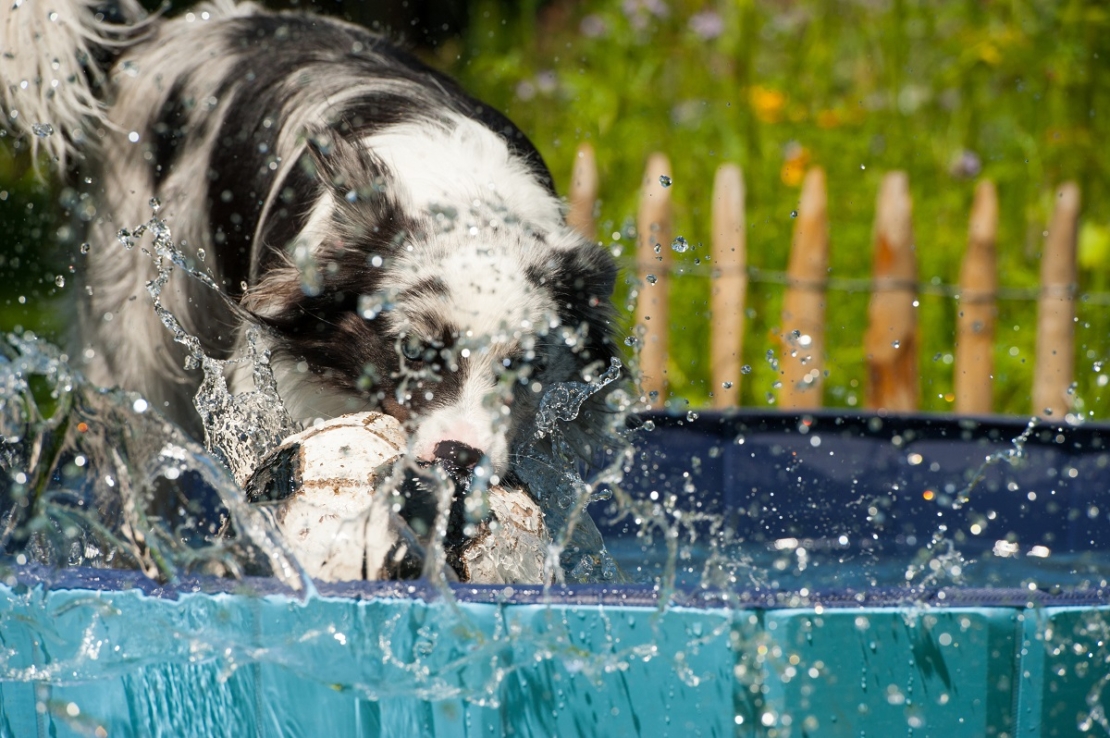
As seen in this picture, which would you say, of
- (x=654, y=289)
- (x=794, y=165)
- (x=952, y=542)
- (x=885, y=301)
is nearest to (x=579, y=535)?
(x=952, y=542)

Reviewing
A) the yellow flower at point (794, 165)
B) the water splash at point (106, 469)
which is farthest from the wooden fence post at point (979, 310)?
the water splash at point (106, 469)


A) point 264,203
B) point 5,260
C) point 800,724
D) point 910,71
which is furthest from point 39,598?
point 5,260

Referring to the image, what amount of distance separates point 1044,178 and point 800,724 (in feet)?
16.1

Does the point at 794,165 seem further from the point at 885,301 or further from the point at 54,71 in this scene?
the point at 54,71

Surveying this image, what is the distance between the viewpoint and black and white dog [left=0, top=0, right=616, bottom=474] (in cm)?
280

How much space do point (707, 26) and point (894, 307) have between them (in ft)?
9.21

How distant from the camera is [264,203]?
3336 millimetres

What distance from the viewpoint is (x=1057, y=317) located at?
4793mm

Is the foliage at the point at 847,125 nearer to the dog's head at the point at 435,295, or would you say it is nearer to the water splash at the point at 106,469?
the dog's head at the point at 435,295

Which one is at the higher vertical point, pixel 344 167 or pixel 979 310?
pixel 344 167

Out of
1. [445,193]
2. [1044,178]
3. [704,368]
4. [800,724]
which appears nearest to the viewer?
[800,724]

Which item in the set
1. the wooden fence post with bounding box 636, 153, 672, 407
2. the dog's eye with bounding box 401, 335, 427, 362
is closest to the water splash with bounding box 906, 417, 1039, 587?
the dog's eye with bounding box 401, 335, 427, 362

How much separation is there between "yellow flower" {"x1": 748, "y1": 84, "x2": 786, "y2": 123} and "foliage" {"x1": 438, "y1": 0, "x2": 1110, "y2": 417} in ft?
0.04

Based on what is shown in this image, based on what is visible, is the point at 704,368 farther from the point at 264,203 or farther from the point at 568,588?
the point at 568,588
